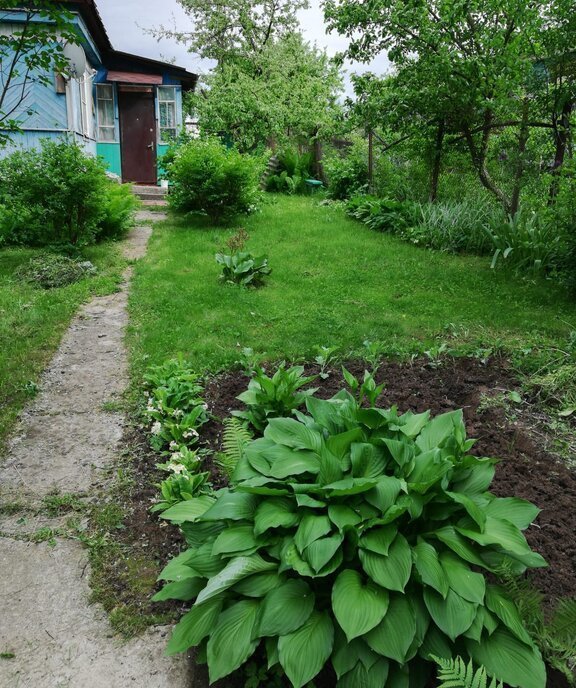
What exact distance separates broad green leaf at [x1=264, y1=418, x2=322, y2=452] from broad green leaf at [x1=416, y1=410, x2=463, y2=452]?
44 centimetres

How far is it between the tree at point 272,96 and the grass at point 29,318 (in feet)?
27.5

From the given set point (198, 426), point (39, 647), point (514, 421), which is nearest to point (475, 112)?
point (514, 421)

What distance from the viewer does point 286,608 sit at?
1.82 m

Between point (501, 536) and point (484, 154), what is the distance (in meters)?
8.31

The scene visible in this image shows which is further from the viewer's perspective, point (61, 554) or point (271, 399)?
point (271, 399)

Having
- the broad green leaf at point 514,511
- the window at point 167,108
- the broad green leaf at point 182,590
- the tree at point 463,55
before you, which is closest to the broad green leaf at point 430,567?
the broad green leaf at point 514,511

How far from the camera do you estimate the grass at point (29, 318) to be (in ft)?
13.4

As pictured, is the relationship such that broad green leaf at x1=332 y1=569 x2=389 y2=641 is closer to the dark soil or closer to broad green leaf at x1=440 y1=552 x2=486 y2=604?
broad green leaf at x1=440 y1=552 x2=486 y2=604

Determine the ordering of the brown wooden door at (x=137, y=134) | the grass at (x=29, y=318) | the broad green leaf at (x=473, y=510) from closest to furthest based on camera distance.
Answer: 1. the broad green leaf at (x=473, y=510)
2. the grass at (x=29, y=318)
3. the brown wooden door at (x=137, y=134)

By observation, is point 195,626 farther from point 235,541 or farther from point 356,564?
point 356,564

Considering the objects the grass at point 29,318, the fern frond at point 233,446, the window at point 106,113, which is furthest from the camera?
the window at point 106,113

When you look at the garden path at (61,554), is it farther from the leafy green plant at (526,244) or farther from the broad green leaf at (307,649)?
the leafy green plant at (526,244)

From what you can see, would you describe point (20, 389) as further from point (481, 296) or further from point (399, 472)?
point (481, 296)

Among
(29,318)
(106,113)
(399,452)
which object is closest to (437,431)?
(399,452)
